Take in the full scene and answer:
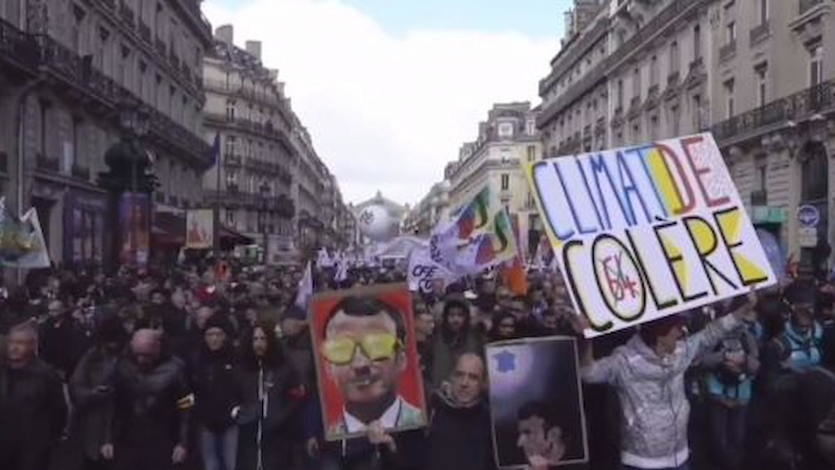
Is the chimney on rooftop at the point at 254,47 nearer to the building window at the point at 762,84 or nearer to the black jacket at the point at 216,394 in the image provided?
the building window at the point at 762,84

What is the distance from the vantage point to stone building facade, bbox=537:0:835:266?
3400cm

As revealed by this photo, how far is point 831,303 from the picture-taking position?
10672 millimetres

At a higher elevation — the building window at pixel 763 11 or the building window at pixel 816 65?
the building window at pixel 763 11

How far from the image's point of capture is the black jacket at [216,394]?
816 cm

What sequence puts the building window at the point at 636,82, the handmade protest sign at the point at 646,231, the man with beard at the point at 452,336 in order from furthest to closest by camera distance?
the building window at the point at 636,82
the man with beard at the point at 452,336
the handmade protest sign at the point at 646,231

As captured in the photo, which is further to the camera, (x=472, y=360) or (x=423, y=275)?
(x=423, y=275)

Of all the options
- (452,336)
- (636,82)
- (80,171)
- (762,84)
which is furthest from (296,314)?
(636,82)

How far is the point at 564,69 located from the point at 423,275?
62044 mm

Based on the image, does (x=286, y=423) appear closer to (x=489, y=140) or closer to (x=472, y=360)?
(x=472, y=360)

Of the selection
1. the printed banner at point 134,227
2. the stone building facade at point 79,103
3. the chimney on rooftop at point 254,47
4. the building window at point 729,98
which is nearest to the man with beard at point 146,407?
the printed banner at point 134,227

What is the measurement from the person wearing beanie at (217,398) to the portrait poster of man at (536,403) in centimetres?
248

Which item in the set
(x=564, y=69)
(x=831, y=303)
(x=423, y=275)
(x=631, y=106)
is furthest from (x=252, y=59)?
(x=831, y=303)

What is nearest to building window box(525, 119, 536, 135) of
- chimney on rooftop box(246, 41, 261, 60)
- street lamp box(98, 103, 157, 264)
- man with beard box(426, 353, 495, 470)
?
chimney on rooftop box(246, 41, 261, 60)

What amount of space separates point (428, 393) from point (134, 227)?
48.3 ft
